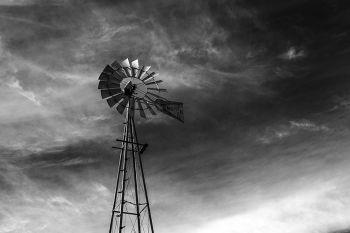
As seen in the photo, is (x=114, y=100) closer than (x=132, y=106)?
Yes

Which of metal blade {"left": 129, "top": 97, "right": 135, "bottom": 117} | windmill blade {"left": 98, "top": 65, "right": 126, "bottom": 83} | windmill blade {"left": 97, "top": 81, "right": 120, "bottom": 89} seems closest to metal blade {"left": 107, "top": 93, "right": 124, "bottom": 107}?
windmill blade {"left": 97, "top": 81, "right": 120, "bottom": 89}

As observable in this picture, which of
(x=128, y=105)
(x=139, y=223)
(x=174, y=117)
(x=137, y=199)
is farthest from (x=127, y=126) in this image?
(x=139, y=223)

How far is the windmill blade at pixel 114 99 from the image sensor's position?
77.9 feet

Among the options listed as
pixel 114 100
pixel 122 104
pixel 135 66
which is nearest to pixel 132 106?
pixel 122 104

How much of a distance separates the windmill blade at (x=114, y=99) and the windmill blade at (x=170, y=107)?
3.02 metres

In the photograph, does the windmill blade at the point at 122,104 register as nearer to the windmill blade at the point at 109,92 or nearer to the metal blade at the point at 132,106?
the metal blade at the point at 132,106

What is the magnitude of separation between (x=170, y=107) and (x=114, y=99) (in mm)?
4761

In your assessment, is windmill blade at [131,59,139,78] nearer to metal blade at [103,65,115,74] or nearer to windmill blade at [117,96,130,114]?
metal blade at [103,65,115,74]

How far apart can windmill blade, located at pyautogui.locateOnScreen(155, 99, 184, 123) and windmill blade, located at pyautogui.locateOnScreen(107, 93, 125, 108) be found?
3017 millimetres

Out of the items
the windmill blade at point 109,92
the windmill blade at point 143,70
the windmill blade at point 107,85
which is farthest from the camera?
the windmill blade at point 143,70

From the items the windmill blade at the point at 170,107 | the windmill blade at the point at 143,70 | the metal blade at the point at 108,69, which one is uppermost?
the windmill blade at the point at 143,70

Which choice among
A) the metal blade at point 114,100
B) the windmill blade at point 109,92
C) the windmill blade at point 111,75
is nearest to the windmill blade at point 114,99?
the metal blade at point 114,100

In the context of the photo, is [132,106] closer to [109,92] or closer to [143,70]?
[109,92]

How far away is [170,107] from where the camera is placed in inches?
1000
